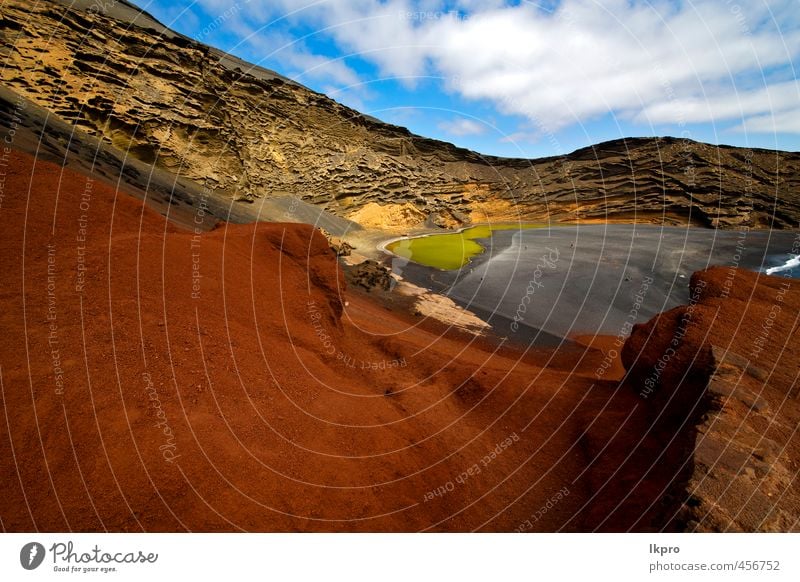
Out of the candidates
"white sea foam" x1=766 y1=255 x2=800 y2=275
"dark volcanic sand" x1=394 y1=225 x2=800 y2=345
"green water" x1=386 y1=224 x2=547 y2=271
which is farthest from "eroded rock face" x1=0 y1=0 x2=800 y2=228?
"white sea foam" x1=766 y1=255 x2=800 y2=275

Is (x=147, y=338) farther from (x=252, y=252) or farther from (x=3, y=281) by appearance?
(x=252, y=252)

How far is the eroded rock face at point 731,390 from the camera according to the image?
125 inches

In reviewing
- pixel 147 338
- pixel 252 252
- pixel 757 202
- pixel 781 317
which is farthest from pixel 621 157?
pixel 147 338

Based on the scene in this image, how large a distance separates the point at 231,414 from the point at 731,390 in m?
6.54

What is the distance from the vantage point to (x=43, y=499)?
2.70 metres

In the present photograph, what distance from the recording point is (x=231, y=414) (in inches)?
165

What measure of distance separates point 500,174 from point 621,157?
1956cm

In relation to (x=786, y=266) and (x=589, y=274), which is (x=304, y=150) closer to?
(x=589, y=274)

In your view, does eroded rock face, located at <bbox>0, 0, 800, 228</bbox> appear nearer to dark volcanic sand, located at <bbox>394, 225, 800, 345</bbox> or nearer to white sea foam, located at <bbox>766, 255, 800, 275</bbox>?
dark volcanic sand, located at <bbox>394, 225, 800, 345</bbox>

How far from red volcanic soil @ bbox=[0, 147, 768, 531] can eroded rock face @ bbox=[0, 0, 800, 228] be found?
89.0ft

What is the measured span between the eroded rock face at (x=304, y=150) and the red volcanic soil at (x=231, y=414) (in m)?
27.1

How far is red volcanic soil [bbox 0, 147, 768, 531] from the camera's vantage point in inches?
121

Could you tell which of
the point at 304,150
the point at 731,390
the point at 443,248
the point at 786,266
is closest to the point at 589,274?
the point at 443,248

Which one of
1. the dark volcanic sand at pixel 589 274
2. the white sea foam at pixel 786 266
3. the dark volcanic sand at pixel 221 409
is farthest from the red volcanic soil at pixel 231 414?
the white sea foam at pixel 786 266
